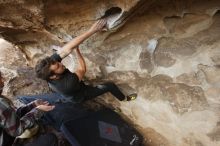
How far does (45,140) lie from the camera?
3.40 metres

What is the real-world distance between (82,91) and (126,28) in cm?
89

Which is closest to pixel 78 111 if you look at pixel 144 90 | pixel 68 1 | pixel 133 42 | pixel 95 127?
pixel 95 127

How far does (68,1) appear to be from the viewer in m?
3.28

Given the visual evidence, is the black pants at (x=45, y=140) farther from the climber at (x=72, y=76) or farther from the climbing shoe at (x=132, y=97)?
the climbing shoe at (x=132, y=97)

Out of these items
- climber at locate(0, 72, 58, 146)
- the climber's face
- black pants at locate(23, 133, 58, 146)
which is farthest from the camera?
the climber's face

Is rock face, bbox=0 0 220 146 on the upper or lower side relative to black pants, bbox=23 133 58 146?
upper

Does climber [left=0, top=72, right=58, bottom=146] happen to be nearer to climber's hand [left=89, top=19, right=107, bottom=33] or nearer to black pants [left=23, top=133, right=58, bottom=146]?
black pants [left=23, top=133, right=58, bottom=146]

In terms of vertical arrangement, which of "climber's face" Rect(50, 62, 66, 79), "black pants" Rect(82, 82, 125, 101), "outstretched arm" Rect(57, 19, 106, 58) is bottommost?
"black pants" Rect(82, 82, 125, 101)

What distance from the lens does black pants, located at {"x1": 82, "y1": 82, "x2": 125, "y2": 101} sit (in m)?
3.89

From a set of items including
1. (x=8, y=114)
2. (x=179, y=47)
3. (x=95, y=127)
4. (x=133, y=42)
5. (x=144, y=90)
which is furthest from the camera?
(x=95, y=127)

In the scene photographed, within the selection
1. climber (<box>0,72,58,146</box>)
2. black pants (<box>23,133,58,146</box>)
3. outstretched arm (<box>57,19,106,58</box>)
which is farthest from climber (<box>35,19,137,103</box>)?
black pants (<box>23,133,58,146</box>)

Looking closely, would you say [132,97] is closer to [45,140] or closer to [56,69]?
[56,69]

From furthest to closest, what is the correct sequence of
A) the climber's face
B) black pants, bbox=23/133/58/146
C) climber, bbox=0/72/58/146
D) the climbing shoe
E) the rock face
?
the climbing shoe < the climber's face < black pants, bbox=23/133/58/146 < the rock face < climber, bbox=0/72/58/146

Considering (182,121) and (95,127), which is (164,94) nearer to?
(182,121)
